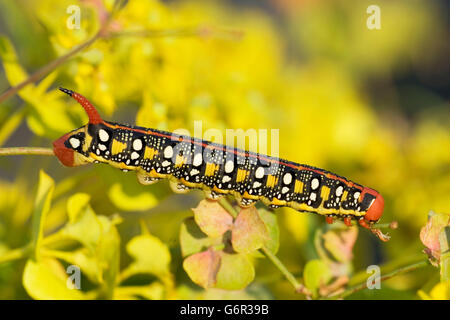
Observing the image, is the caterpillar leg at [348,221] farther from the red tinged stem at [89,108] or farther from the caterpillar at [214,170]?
the red tinged stem at [89,108]

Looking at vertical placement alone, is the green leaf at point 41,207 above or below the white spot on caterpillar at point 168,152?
below

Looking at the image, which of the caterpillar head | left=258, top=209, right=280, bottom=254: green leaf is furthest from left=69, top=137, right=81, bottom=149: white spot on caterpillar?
left=258, top=209, right=280, bottom=254: green leaf

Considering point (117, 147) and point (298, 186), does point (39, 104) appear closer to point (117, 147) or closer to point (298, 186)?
point (117, 147)

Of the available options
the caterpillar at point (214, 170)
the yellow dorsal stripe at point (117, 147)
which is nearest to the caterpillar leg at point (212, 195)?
the caterpillar at point (214, 170)

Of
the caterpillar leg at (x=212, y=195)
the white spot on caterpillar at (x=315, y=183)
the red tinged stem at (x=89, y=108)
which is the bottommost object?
the caterpillar leg at (x=212, y=195)

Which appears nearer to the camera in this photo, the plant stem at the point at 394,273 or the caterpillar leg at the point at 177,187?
the plant stem at the point at 394,273

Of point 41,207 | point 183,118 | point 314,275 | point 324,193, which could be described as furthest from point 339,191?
point 41,207

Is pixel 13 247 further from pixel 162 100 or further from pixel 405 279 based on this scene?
pixel 405 279
